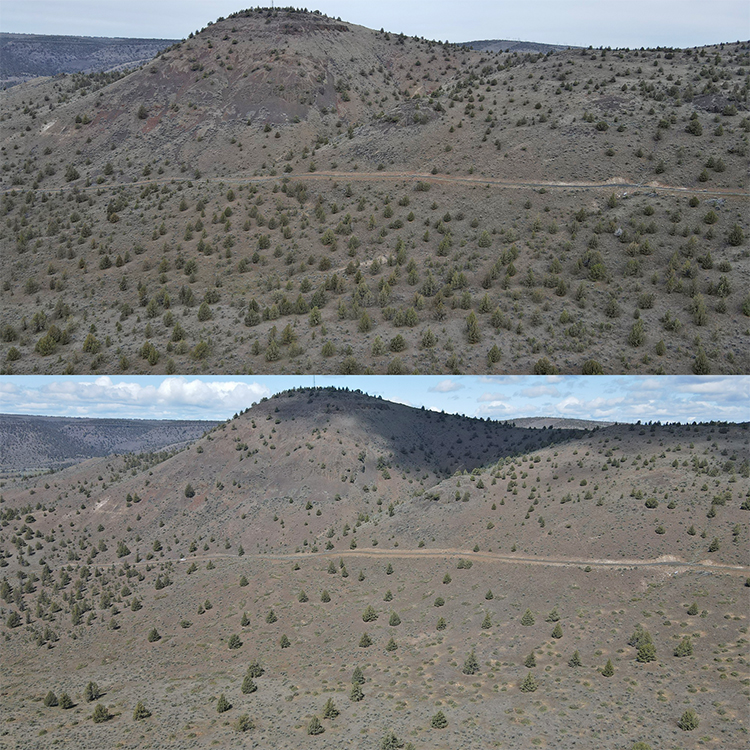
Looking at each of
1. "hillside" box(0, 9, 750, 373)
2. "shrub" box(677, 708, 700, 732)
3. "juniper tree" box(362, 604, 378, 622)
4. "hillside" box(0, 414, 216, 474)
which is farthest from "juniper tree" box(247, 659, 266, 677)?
"hillside" box(0, 414, 216, 474)

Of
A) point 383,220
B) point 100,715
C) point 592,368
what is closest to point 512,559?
point 592,368

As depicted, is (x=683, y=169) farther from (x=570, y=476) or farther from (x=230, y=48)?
(x=230, y=48)

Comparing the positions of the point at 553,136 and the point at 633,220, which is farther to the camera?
the point at 553,136

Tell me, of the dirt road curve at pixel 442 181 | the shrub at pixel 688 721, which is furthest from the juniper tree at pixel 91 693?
the dirt road curve at pixel 442 181

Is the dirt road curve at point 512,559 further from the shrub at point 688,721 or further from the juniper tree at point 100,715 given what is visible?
the juniper tree at point 100,715

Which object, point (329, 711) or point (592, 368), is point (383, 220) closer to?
point (592, 368)

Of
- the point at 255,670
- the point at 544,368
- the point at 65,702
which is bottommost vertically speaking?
the point at 65,702

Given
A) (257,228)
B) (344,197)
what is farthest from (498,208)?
(257,228)
